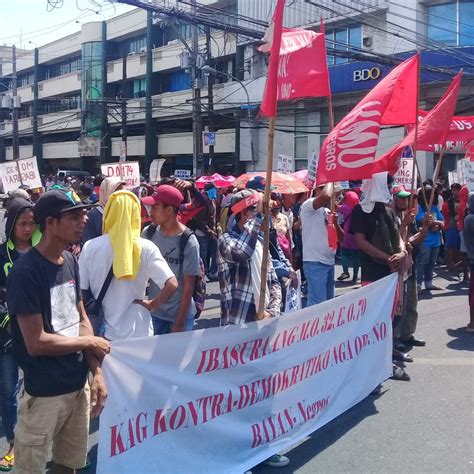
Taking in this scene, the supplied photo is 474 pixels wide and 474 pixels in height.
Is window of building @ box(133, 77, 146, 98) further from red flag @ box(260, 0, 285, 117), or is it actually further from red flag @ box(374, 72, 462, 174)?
red flag @ box(260, 0, 285, 117)

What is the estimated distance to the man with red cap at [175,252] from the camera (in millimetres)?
4191

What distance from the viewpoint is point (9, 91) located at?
56781 millimetres

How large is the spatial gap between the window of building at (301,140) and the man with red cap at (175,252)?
22.0 meters

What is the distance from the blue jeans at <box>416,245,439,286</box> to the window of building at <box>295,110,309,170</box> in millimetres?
16198

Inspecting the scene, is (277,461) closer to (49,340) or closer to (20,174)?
(49,340)

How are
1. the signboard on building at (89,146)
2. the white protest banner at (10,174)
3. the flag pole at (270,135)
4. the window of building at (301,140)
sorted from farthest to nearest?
1. the signboard on building at (89,146)
2. the window of building at (301,140)
3. the white protest banner at (10,174)
4. the flag pole at (270,135)

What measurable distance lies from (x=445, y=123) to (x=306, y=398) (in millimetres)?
3286

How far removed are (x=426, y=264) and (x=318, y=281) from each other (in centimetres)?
429

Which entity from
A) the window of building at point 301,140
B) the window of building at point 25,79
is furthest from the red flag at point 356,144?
the window of building at point 25,79

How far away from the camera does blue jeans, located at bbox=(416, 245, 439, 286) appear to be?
9.83m

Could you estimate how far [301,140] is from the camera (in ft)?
86.6

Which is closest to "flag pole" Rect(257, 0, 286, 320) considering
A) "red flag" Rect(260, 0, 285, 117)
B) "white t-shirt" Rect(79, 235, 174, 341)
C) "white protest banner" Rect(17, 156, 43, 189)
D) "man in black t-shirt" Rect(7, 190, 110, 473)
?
"red flag" Rect(260, 0, 285, 117)

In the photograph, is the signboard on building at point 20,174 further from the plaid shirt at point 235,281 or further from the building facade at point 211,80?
the plaid shirt at point 235,281

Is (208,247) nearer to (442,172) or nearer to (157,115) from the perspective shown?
(442,172)
